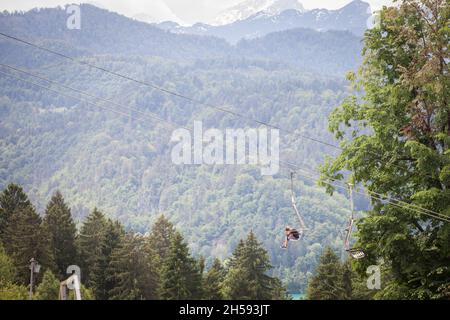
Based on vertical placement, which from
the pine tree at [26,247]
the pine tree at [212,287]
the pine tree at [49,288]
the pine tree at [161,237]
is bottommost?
the pine tree at [49,288]

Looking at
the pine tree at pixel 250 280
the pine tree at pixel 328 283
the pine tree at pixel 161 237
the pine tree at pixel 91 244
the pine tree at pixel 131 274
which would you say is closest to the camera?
the pine tree at pixel 250 280

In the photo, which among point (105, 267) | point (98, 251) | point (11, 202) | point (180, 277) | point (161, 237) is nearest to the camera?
point (180, 277)

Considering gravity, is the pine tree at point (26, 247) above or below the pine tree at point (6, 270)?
above

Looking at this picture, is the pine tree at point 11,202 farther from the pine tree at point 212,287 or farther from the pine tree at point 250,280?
the pine tree at point 250,280

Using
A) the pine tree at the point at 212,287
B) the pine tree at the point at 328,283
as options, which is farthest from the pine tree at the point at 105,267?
the pine tree at the point at 328,283

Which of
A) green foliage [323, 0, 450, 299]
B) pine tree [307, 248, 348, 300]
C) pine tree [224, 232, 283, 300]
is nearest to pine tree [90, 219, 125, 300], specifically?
pine tree [224, 232, 283, 300]

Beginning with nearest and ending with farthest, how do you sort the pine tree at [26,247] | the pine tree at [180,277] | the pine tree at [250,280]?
the pine tree at [26,247], the pine tree at [180,277], the pine tree at [250,280]

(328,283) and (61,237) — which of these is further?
(328,283)

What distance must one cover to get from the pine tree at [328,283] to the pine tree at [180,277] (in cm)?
1000

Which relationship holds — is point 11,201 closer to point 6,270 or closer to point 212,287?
point 6,270

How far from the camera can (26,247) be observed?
51125 mm

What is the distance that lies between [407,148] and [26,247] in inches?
1380

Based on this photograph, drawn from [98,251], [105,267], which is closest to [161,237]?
[98,251]

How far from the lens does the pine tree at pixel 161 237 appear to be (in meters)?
69.0
